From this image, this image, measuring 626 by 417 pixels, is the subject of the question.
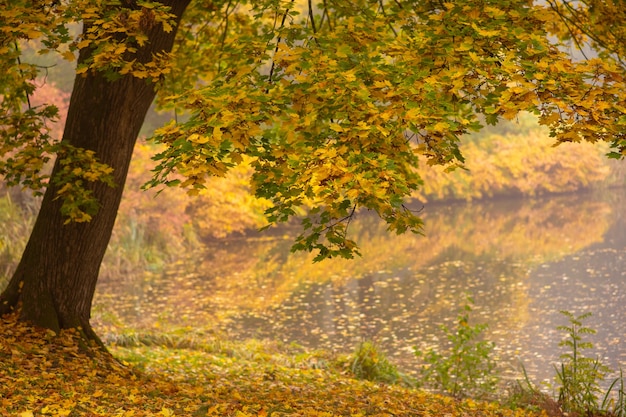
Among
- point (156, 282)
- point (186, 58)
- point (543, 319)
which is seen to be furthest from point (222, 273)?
point (186, 58)

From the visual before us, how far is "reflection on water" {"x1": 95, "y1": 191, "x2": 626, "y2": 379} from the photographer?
39.7 feet

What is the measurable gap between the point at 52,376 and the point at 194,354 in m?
3.84

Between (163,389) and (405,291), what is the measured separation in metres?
10.2

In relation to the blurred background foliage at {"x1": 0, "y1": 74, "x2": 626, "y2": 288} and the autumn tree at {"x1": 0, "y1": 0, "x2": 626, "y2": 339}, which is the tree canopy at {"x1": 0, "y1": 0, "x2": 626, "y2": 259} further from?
the blurred background foliage at {"x1": 0, "y1": 74, "x2": 626, "y2": 288}

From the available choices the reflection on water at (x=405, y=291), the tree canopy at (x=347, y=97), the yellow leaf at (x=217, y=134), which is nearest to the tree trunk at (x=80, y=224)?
the tree canopy at (x=347, y=97)

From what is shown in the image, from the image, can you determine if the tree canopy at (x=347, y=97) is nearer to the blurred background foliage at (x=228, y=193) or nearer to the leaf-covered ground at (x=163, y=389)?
the blurred background foliage at (x=228, y=193)

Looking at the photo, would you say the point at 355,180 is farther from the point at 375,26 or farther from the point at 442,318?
the point at 442,318

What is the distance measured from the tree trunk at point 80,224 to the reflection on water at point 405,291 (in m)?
5.10

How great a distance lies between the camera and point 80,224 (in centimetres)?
622

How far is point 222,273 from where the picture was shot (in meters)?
17.8

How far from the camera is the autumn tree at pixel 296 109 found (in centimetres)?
441

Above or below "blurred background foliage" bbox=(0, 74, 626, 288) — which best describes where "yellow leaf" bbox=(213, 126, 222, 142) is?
below

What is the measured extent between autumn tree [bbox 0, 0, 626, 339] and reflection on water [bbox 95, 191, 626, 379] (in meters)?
5.37

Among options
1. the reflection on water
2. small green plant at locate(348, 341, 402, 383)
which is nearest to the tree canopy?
small green plant at locate(348, 341, 402, 383)
